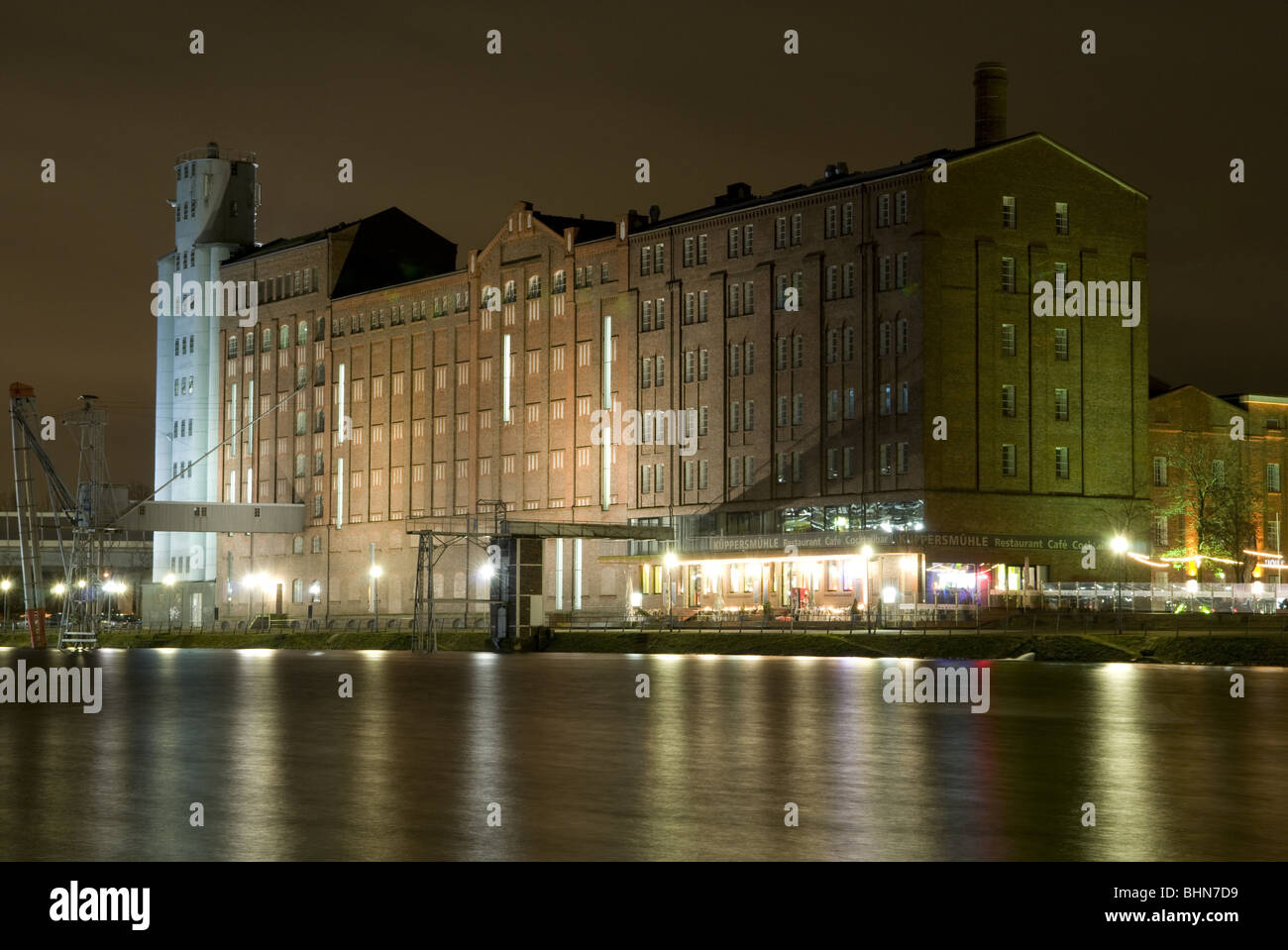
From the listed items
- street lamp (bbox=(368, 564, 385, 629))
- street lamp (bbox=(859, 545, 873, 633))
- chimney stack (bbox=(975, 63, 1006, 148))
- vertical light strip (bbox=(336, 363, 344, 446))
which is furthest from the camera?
vertical light strip (bbox=(336, 363, 344, 446))

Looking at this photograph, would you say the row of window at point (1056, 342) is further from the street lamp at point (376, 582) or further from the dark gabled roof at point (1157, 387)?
the street lamp at point (376, 582)

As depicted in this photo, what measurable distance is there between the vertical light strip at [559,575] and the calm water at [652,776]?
70.1m

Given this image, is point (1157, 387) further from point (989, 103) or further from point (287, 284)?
point (287, 284)

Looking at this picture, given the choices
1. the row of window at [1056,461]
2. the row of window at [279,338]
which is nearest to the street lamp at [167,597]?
the row of window at [279,338]

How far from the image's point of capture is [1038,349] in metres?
92.2

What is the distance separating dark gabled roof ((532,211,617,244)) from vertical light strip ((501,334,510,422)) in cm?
837

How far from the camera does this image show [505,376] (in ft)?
392

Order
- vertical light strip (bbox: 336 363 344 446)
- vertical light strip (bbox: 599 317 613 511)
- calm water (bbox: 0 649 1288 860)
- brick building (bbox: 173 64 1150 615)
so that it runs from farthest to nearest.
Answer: vertical light strip (bbox: 336 363 344 446)
vertical light strip (bbox: 599 317 613 511)
brick building (bbox: 173 64 1150 615)
calm water (bbox: 0 649 1288 860)

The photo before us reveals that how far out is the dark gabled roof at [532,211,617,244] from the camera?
11506 cm

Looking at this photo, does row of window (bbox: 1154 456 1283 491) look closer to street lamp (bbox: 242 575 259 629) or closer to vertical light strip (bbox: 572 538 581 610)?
vertical light strip (bbox: 572 538 581 610)

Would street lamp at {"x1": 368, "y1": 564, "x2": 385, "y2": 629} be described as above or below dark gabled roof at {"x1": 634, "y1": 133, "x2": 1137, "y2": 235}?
below

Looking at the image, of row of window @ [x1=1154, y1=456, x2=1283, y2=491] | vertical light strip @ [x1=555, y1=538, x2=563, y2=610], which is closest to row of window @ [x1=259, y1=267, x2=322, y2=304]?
vertical light strip @ [x1=555, y1=538, x2=563, y2=610]
